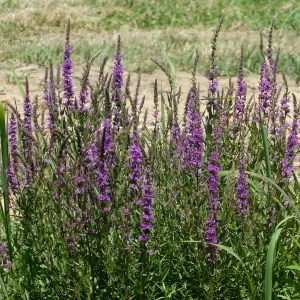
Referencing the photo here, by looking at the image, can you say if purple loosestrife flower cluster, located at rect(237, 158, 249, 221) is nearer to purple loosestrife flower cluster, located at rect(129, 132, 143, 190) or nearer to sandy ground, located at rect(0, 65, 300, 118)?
purple loosestrife flower cluster, located at rect(129, 132, 143, 190)

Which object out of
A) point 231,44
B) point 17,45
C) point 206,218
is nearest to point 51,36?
point 17,45

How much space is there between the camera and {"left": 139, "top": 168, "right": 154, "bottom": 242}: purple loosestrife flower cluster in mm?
3619

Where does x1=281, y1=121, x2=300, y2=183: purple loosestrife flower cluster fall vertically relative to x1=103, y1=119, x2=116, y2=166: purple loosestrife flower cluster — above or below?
below

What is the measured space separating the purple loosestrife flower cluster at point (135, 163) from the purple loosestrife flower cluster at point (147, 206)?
0.62 ft

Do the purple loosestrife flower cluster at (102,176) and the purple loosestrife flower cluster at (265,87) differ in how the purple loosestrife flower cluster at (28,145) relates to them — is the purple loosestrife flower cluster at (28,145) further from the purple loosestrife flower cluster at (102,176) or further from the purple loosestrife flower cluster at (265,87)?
the purple loosestrife flower cluster at (265,87)

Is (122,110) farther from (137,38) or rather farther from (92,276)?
(137,38)

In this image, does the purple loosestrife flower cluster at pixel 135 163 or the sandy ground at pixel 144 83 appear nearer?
the purple loosestrife flower cluster at pixel 135 163

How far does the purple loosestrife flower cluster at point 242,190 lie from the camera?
3822 millimetres

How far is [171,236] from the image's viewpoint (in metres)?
4.12

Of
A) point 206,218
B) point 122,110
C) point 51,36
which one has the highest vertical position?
point 122,110

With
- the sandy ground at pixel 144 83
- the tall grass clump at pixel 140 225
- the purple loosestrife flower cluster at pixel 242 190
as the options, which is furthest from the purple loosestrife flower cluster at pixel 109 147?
the sandy ground at pixel 144 83

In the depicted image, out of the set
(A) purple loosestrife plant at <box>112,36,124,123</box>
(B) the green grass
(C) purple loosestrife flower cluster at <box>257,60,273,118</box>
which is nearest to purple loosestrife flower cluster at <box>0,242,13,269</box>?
(A) purple loosestrife plant at <box>112,36,124,123</box>

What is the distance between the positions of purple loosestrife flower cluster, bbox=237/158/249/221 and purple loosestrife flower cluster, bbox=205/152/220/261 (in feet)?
0.49

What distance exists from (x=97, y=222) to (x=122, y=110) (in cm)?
83
